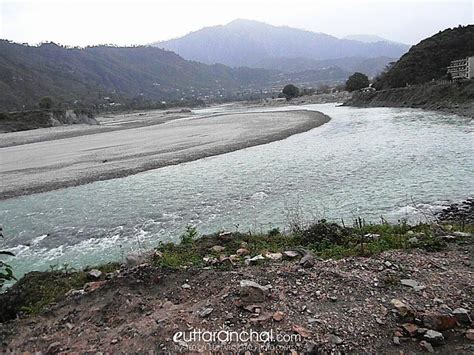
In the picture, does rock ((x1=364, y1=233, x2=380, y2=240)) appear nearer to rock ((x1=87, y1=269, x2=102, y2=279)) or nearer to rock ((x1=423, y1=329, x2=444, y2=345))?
rock ((x1=423, y1=329, x2=444, y2=345))

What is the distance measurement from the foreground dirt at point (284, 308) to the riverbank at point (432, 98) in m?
37.7

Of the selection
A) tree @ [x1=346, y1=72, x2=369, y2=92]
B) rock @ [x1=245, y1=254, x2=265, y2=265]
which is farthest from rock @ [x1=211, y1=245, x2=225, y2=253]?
tree @ [x1=346, y1=72, x2=369, y2=92]

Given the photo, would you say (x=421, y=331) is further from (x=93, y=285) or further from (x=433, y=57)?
(x=433, y=57)

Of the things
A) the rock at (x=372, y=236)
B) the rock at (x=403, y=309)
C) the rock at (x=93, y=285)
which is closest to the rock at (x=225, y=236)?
the rock at (x=93, y=285)

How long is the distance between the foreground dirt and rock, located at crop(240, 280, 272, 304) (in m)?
0.03

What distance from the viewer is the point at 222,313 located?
560 cm

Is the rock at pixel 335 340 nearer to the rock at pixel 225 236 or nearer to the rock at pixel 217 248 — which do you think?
the rock at pixel 217 248

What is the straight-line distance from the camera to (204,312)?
5656 mm

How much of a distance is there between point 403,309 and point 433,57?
83977 millimetres

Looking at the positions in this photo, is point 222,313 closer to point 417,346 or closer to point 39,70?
point 417,346

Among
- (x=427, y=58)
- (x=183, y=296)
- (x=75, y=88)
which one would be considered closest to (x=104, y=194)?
(x=183, y=296)

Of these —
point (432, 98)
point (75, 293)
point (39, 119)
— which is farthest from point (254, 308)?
point (39, 119)

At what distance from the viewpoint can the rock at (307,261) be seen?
22.5 ft

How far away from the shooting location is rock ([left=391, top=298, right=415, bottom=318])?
17.1ft
